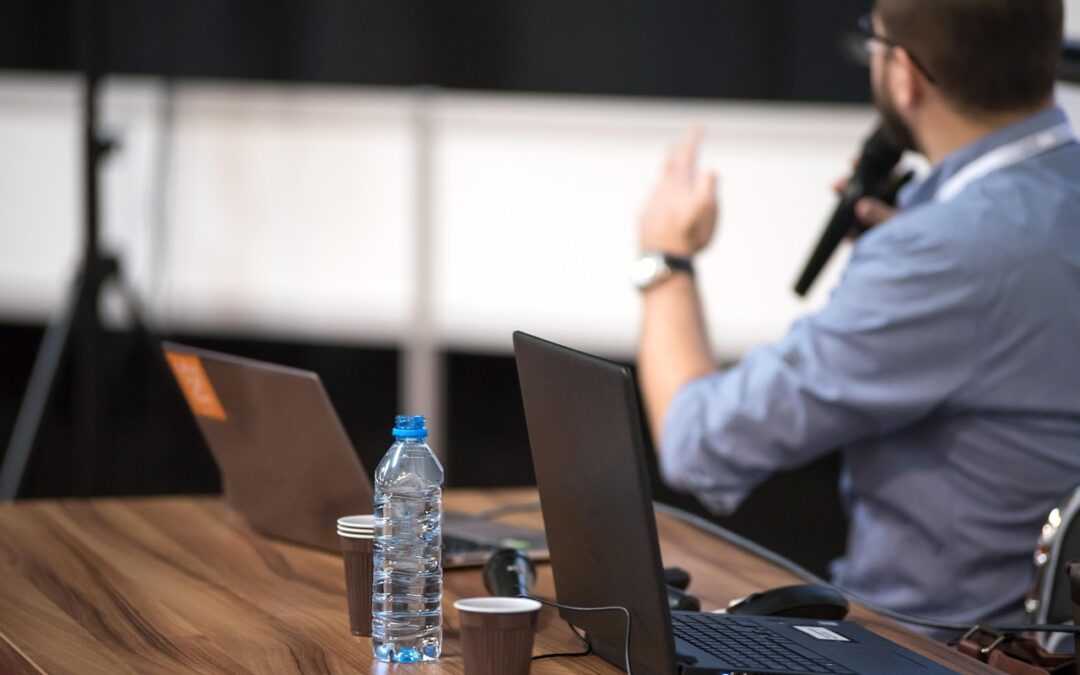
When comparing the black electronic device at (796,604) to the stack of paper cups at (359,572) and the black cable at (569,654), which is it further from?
the stack of paper cups at (359,572)

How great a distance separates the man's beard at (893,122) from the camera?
69.6 inches

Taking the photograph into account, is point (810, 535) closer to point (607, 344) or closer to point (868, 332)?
point (607, 344)

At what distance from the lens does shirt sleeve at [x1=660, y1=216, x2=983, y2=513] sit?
152cm

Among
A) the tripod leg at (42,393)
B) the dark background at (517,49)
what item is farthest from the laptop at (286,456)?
the dark background at (517,49)

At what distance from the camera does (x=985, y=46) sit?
5.29ft

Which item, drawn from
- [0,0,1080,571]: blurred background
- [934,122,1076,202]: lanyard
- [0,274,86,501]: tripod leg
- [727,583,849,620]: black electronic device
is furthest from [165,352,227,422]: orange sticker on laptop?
[0,0,1080,571]: blurred background

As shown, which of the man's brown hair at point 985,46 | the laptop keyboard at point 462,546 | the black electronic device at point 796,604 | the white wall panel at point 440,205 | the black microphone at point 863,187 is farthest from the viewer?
the white wall panel at point 440,205

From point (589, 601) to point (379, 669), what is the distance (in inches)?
6.7

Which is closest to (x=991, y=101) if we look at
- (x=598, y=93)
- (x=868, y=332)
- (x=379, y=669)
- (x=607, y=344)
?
(x=868, y=332)

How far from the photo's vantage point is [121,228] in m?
3.37

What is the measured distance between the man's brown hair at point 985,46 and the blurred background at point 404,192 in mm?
1129

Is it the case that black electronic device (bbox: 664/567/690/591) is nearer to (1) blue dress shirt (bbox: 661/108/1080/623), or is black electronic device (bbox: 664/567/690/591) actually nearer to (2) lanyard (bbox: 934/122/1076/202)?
(1) blue dress shirt (bbox: 661/108/1080/623)

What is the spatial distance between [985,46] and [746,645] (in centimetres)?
91

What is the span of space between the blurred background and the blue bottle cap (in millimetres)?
1828
